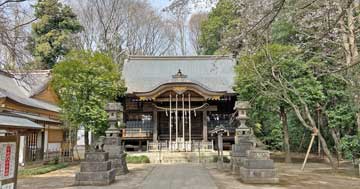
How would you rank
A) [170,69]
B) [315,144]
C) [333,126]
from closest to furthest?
[333,126], [315,144], [170,69]

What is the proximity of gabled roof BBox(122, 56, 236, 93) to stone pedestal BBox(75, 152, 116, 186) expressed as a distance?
11.7 meters

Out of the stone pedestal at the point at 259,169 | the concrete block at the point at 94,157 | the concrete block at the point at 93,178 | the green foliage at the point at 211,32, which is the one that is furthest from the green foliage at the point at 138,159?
the green foliage at the point at 211,32

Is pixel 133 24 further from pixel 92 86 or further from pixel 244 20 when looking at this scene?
pixel 244 20

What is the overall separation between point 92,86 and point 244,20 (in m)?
10.5

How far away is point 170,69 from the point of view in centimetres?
2405

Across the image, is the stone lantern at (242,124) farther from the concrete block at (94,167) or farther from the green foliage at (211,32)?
the green foliage at (211,32)

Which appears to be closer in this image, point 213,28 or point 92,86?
point 92,86

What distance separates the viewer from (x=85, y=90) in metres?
15.4

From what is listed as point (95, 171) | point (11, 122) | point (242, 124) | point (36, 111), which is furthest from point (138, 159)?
point (11, 122)

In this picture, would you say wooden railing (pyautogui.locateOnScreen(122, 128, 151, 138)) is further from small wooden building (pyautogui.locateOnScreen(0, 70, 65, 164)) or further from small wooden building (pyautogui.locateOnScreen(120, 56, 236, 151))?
small wooden building (pyautogui.locateOnScreen(0, 70, 65, 164))

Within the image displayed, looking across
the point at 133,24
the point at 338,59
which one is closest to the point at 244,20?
the point at 338,59

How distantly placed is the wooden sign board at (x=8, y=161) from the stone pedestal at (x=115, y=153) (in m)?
6.18

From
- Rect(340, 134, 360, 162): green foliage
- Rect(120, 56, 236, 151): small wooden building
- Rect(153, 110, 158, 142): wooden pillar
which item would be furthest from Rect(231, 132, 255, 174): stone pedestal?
Rect(153, 110, 158, 142): wooden pillar

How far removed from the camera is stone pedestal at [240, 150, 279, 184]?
8.63 metres
